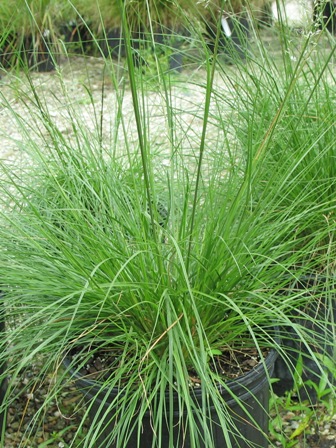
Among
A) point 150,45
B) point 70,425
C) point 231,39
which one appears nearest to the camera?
point 70,425

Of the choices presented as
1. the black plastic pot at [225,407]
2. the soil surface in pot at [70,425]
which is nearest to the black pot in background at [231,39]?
the black plastic pot at [225,407]

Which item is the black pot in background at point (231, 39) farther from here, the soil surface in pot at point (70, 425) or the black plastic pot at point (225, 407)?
the soil surface in pot at point (70, 425)

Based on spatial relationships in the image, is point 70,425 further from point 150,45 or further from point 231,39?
point 150,45

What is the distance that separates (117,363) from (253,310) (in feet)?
1.07

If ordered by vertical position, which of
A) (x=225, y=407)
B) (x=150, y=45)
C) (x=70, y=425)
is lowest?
(x=70, y=425)

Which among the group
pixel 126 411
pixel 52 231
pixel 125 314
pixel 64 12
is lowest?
pixel 126 411

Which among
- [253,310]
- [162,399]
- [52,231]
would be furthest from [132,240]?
[162,399]

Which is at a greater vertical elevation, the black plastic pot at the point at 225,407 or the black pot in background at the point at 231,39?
the black pot in background at the point at 231,39

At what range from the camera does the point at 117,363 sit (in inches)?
61.4

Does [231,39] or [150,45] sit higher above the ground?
[231,39]

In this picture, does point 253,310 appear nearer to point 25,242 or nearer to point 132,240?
point 132,240

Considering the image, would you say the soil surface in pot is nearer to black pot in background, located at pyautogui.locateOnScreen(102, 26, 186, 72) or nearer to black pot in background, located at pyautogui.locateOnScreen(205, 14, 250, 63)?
black pot in background, located at pyautogui.locateOnScreen(102, 26, 186, 72)

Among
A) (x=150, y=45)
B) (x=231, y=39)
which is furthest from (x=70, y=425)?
(x=150, y=45)

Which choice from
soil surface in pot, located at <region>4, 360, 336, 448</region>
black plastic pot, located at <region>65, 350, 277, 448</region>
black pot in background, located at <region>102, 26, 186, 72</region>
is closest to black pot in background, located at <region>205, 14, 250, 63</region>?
black pot in background, located at <region>102, 26, 186, 72</region>
